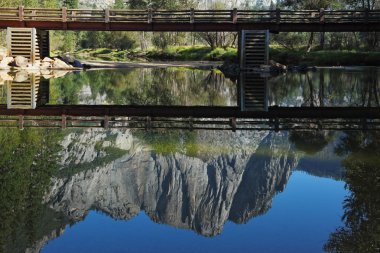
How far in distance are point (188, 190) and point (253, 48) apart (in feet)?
106

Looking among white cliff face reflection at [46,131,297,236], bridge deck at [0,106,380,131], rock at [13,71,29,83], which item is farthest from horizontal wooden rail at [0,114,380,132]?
rock at [13,71,29,83]

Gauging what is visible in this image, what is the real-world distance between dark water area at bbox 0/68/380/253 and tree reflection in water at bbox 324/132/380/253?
0.06ft

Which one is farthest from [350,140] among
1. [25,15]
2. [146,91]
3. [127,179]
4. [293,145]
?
[25,15]

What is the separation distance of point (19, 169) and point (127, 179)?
231 cm

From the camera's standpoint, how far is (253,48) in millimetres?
39406

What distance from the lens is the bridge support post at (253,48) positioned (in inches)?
1521

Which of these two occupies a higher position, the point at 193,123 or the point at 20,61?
the point at 20,61

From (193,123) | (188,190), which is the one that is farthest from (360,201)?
(193,123)

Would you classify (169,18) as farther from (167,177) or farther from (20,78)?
(167,177)

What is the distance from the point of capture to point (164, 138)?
13750 mm

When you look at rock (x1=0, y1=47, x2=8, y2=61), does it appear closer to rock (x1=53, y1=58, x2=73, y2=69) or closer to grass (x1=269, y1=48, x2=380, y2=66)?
rock (x1=53, y1=58, x2=73, y2=69)

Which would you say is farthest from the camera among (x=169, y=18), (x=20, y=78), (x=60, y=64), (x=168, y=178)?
Result: (x=60, y=64)

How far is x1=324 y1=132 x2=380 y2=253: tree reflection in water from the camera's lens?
20.2 feet

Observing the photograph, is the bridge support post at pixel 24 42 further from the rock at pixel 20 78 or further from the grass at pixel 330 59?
the grass at pixel 330 59
